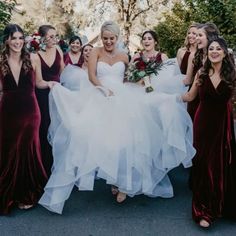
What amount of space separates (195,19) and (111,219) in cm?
923

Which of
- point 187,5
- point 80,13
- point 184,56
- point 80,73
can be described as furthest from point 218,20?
point 80,13

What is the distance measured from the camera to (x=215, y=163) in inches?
191

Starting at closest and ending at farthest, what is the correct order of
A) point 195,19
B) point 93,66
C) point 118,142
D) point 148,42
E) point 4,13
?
point 118,142, point 93,66, point 148,42, point 4,13, point 195,19

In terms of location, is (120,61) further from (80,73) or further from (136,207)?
(136,207)

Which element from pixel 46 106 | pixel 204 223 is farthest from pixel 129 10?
pixel 204 223

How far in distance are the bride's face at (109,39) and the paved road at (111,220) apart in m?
2.19

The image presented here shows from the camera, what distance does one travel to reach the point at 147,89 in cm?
572

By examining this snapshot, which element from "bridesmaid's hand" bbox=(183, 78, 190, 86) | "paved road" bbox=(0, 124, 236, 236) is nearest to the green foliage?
"bridesmaid's hand" bbox=(183, 78, 190, 86)

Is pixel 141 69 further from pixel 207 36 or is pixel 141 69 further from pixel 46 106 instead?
pixel 46 106

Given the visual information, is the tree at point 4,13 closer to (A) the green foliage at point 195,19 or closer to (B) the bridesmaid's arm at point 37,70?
(B) the bridesmaid's arm at point 37,70

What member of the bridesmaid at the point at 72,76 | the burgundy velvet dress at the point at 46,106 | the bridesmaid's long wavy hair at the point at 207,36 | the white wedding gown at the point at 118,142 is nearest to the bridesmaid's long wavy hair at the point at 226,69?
the white wedding gown at the point at 118,142

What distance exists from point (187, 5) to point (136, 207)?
9.73 m

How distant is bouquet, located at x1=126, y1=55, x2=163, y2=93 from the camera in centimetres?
574

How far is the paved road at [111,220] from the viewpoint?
4.67 meters
